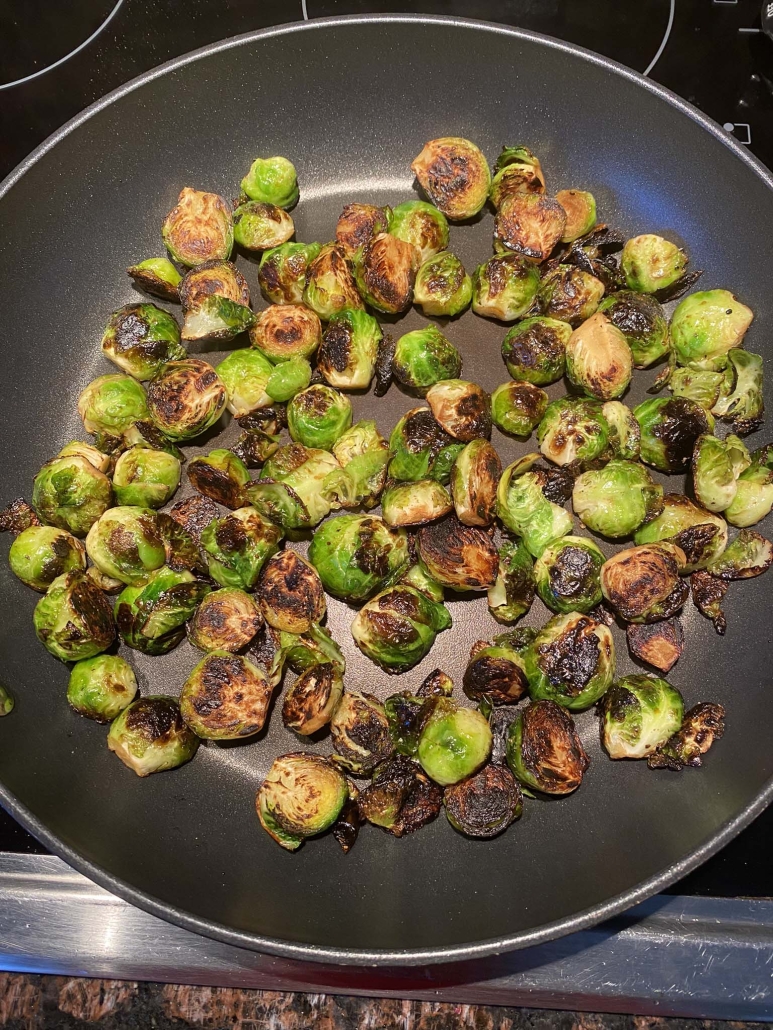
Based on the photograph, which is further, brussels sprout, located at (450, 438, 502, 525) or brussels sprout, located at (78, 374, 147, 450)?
brussels sprout, located at (78, 374, 147, 450)

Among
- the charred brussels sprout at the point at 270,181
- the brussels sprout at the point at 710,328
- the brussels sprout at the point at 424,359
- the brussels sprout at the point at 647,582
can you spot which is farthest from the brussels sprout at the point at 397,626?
the charred brussels sprout at the point at 270,181

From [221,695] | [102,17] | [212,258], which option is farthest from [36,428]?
[102,17]

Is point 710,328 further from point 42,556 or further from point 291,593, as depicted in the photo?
point 42,556

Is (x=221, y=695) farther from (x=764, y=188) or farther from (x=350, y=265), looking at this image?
(x=764, y=188)

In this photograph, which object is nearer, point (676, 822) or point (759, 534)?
point (676, 822)

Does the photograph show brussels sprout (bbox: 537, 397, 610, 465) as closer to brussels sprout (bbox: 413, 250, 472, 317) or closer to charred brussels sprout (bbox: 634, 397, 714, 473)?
charred brussels sprout (bbox: 634, 397, 714, 473)

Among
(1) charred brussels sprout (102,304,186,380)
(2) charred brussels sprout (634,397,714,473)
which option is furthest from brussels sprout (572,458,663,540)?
(1) charred brussels sprout (102,304,186,380)

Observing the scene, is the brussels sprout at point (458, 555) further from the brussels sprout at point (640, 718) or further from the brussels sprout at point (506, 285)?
the brussels sprout at point (506, 285)
